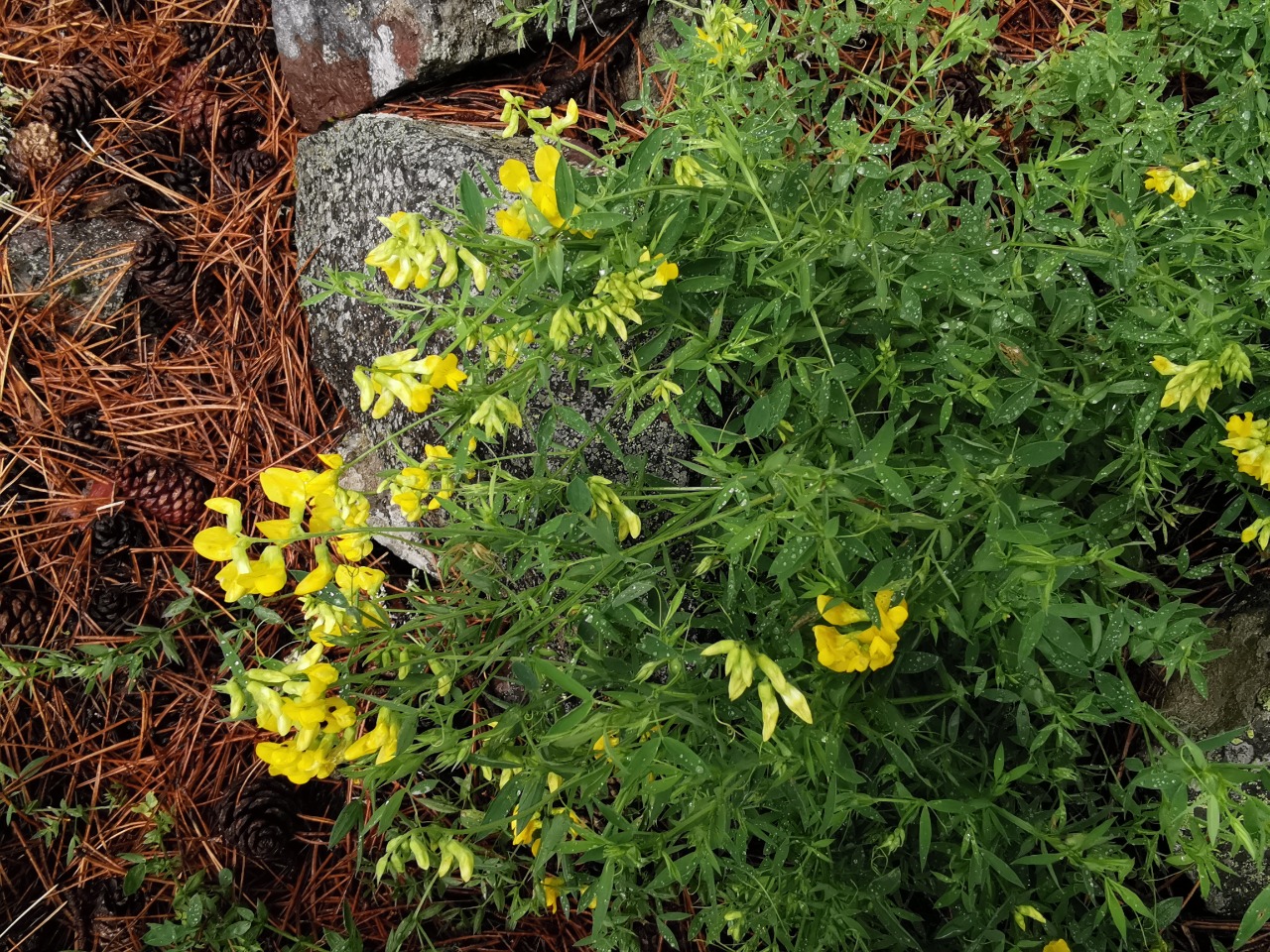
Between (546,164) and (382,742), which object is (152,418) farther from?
A: (546,164)

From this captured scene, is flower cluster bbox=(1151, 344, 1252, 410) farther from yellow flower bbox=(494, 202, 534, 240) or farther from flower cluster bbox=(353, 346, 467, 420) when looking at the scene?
flower cluster bbox=(353, 346, 467, 420)

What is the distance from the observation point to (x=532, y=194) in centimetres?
160

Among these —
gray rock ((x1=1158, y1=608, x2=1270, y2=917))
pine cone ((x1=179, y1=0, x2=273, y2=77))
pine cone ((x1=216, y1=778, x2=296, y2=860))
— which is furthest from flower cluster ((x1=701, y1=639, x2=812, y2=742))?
pine cone ((x1=179, y1=0, x2=273, y2=77))

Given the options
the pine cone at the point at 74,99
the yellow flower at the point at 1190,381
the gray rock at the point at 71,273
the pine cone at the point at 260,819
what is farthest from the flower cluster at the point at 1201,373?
the pine cone at the point at 74,99

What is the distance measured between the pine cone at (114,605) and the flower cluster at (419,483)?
1.45m

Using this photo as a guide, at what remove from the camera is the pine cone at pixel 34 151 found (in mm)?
3115

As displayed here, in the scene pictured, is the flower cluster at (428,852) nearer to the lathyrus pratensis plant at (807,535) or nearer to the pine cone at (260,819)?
the lathyrus pratensis plant at (807,535)

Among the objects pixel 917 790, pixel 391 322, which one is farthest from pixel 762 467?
pixel 391 322

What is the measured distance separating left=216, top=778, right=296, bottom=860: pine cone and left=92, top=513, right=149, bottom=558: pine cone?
862 mm

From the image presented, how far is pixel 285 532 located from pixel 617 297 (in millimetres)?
710

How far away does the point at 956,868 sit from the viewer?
1974 mm

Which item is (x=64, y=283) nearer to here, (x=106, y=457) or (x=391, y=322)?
(x=106, y=457)

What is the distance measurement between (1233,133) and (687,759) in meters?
2.06

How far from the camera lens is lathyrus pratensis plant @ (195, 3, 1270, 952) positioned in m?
1.67
